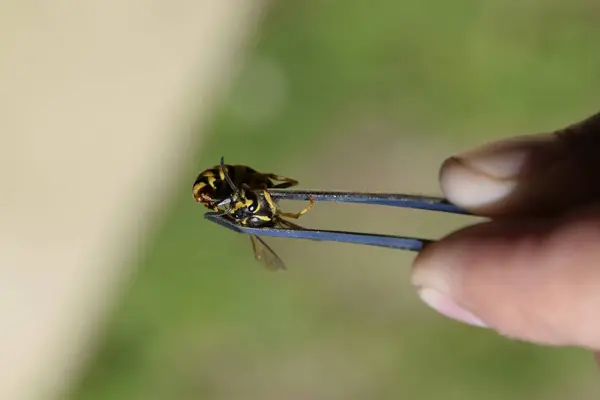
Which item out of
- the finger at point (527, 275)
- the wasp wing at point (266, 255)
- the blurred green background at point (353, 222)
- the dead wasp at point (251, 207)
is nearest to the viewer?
the finger at point (527, 275)

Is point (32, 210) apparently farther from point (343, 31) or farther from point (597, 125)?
point (597, 125)

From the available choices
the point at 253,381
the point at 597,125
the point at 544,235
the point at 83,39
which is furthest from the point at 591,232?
the point at 83,39

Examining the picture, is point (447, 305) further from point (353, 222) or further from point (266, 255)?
point (353, 222)

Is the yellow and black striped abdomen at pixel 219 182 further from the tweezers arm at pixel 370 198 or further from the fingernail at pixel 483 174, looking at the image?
the fingernail at pixel 483 174

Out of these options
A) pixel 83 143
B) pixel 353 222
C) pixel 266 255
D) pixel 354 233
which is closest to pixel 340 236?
pixel 354 233

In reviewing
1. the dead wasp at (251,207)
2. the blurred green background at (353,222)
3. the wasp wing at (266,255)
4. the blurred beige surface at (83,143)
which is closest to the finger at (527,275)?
the dead wasp at (251,207)
